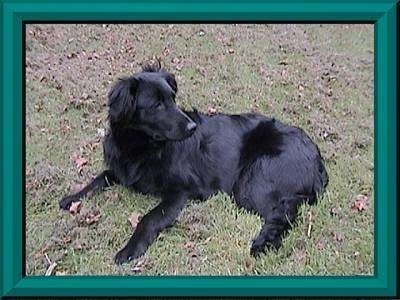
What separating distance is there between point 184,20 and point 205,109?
1270 millimetres

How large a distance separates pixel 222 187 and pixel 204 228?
1.66ft

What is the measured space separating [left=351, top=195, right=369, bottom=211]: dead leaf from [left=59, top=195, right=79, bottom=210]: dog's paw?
61.5 inches

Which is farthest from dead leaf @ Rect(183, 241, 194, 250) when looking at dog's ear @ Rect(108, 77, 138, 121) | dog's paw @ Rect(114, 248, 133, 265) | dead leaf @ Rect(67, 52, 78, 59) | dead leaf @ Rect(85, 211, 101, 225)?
dead leaf @ Rect(67, 52, 78, 59)

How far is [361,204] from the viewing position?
3.45 m

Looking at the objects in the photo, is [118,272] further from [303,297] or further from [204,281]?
[303,297]

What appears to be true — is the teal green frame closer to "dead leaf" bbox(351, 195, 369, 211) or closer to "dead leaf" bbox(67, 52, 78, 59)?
"dead leaf" bbox(351, 195, 369, 211)

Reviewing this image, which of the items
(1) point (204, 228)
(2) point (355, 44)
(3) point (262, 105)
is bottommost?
(1) point (204, 228)

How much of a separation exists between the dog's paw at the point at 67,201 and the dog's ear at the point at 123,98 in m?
0.53

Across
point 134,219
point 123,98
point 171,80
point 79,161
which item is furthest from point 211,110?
point 134,219

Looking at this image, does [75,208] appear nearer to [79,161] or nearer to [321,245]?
[79,161]

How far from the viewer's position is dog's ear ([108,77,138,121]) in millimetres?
3553

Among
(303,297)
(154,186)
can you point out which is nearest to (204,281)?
(303,297)

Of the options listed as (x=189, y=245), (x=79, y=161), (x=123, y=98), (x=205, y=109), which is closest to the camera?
(x=189, y=245)
